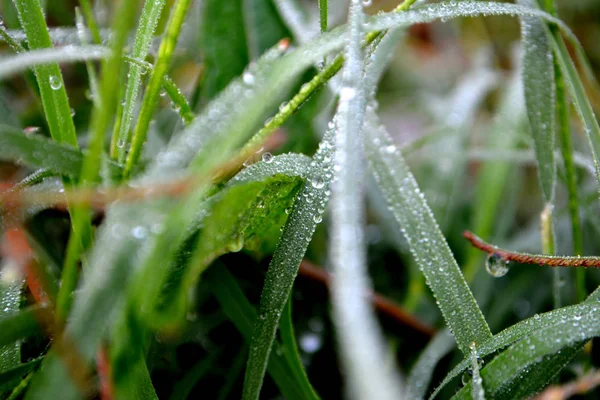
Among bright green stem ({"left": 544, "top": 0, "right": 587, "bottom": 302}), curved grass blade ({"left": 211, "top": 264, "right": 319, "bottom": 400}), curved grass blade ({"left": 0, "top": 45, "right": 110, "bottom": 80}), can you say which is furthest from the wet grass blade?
bright green stem ({"left": 544, "top": 0, "right": 587, "bottom": 302})

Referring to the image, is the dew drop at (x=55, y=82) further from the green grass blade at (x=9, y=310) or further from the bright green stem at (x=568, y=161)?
the bright green stem at (x=568, y=161)

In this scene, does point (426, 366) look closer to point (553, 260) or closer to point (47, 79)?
point (553, 260)

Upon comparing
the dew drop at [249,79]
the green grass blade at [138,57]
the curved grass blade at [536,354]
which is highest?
the green grass blade at [138,57]

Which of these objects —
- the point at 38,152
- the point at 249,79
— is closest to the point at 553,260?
the point at 249,79

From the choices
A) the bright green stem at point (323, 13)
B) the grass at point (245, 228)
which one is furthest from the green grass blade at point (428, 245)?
the bright green stem at point (323, 13)

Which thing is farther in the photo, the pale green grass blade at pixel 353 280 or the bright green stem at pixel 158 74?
the bright green stem at pixel 158 74

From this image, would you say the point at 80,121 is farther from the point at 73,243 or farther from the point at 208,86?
the point at 73,243

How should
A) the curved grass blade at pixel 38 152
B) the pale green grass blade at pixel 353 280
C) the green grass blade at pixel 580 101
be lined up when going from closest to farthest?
1. the pale green grass blade at pixel 353 280
2. the curved grass blade at pixel 38 152
3. the green grass blade at pixel 580 101

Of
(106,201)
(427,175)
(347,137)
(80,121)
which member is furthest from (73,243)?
(427,175)
